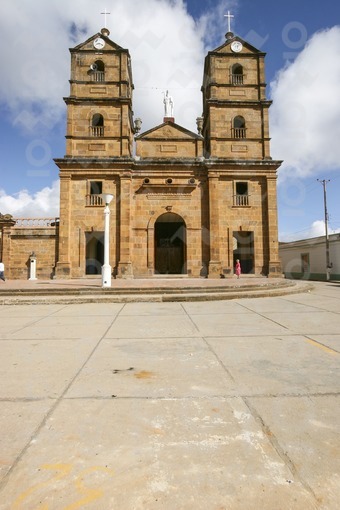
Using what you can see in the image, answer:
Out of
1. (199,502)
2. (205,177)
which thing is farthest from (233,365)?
(205,177)

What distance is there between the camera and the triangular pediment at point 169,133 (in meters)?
19.0

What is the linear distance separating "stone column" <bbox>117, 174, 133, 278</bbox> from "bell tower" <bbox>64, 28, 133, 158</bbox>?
210 cm

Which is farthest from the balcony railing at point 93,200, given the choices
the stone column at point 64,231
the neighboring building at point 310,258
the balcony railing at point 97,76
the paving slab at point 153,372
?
the neighboring building at point 310,258

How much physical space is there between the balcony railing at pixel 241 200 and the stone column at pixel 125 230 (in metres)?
6.65

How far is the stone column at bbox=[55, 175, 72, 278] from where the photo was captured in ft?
57.1

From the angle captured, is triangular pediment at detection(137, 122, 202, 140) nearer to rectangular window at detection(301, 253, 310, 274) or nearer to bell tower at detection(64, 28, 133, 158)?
bell tower at detection(64, 28, 133, 158)

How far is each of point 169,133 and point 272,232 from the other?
900 centimetres

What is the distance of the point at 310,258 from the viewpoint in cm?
2647

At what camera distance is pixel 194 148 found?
1916 cm

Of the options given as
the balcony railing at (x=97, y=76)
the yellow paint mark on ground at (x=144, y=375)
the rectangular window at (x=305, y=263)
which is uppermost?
the balcony railing at (x=97, y=76)

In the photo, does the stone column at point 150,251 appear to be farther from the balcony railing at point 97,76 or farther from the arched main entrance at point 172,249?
the balcony railing at point 97,76

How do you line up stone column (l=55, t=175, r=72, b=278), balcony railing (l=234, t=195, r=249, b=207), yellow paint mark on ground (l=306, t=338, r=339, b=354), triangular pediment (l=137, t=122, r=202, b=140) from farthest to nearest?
triangular pediment (l=137, t=122, r=202, b=140) → balcony railing (l=234, t=195, r=249, b=207) → stone column (l=55, t=175, r=72, b=278) → yellow paint mark on ground (l=306, t=338, r=339, b=354)

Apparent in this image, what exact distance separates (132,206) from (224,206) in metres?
5.70

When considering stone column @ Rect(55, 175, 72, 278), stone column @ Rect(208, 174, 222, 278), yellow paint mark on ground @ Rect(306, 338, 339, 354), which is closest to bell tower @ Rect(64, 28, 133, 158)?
stone column @ Rect(55, 175, 72, 278)
